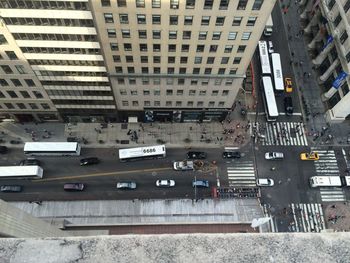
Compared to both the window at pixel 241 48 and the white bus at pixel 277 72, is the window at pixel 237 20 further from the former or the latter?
the white bus at pixel 277 72

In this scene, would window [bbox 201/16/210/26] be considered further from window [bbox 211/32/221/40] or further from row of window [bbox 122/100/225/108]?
row of window [bbox 122/100/225/108]

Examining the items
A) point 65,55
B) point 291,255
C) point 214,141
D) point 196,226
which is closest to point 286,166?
point 214,141

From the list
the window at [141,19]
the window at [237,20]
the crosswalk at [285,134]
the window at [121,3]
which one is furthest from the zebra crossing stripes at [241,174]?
the window at [121,3]

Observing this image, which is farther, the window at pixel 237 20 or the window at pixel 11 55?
the window at pixel 11 55

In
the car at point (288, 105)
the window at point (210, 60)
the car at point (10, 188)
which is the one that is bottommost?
the car at point (10, 188)

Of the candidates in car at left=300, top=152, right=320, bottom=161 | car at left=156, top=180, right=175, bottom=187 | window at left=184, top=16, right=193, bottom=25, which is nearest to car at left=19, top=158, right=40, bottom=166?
car at left=156, top=180, right=175, bottom=187

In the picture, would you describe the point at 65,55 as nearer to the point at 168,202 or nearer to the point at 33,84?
the point at 33,84
